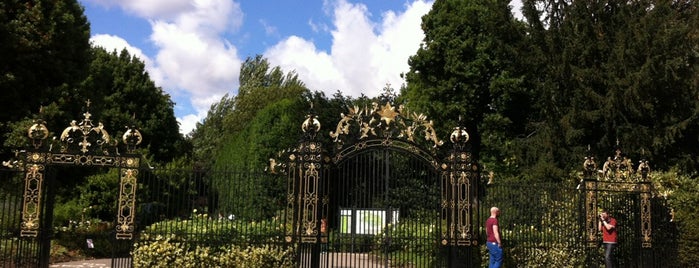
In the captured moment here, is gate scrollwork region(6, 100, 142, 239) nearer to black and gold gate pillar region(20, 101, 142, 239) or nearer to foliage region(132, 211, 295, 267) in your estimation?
black and gold gate pillar region(20, 101, 142, 239)

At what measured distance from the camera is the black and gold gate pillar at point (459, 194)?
11.8 m

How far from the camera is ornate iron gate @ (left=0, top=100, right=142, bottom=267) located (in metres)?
10.6

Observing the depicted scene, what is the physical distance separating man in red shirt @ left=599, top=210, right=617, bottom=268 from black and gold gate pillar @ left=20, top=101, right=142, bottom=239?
889cm

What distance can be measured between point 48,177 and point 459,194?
7.40m

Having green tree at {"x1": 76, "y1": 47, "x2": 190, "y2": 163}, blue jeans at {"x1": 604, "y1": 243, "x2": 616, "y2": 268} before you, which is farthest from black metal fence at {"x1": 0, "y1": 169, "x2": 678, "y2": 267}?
green tree at {"x1": 76, "y1": 47, "x2": 190, "y2": 163}

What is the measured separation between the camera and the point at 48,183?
10805 mm

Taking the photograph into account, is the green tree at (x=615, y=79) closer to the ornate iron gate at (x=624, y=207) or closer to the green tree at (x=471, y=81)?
the green tree at (x=471, y=81)

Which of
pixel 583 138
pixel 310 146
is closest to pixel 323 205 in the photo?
pixel 310 146

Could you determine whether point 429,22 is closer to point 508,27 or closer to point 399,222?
point 508,27

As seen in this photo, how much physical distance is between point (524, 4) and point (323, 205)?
1386cm

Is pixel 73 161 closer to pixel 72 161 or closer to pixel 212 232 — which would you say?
pixel 72 161

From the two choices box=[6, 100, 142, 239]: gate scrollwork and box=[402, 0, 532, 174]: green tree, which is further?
box=[402, 0, 532, 174]: green tree

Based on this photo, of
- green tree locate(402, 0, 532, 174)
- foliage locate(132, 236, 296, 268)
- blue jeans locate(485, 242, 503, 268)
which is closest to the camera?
blue jeans locate(485, 242, 503, 268)

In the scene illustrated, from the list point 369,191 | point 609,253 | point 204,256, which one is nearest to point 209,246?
point 204,256
